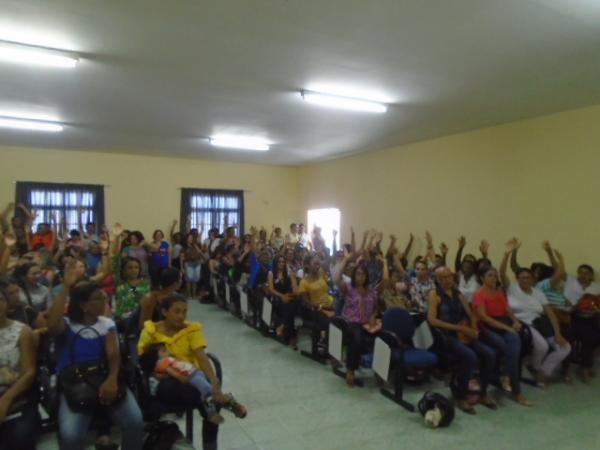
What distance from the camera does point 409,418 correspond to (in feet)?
11.4

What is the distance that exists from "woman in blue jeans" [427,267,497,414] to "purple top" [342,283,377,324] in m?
0.66

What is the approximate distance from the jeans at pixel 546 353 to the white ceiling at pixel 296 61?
8.48 ft

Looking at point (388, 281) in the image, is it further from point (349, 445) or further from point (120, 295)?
point (120, 295)

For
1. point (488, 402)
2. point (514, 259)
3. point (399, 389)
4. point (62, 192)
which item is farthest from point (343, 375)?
point (62, 192)

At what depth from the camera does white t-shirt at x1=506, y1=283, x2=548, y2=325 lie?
4.46 metres

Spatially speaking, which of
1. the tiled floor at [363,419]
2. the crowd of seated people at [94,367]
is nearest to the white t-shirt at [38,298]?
the crowd of seated people at [94,367]

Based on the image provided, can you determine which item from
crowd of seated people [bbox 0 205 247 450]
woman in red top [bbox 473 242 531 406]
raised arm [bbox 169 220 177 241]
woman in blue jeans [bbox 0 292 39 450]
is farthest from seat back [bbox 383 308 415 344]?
raised arm [bbox 169 220 177 241]

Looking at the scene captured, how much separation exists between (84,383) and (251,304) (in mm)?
3841

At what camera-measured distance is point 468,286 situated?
5125 millimetres

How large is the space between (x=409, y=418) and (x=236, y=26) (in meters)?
3.31

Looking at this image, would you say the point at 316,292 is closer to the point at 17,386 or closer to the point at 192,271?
the point at 17,386

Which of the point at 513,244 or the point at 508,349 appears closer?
the point at 508,349

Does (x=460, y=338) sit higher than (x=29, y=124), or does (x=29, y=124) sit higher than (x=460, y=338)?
(x=29, y=124)

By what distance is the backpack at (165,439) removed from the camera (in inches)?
91.4
